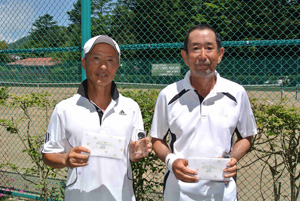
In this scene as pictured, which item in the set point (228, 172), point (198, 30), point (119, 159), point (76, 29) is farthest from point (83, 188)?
point (76, 29)

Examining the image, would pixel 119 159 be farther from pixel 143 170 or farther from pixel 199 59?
pixel 143 170

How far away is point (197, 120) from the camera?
1.92 meters

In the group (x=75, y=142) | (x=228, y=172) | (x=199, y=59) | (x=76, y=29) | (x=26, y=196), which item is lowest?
(x=26, y=196)

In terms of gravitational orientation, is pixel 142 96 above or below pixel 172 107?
above

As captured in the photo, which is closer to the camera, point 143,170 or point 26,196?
point 143,170

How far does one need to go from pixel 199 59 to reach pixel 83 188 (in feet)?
3.67

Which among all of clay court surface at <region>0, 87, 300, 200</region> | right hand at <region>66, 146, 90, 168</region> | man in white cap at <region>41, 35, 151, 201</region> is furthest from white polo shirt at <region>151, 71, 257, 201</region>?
clay court surface at <region>0, 87, 300, 200</region>

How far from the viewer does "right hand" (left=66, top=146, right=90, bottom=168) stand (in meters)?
1.77

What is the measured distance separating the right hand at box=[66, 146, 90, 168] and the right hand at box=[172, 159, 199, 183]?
0.54 m

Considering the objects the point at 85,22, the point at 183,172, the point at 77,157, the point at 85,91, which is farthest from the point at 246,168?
the point at 77,157

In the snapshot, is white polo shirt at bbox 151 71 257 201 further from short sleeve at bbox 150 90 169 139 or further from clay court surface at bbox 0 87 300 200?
clay court surface at bbox 0 87 300 200

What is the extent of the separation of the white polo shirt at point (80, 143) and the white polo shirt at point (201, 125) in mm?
283

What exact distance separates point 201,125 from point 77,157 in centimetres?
80

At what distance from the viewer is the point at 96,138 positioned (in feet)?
5.93
